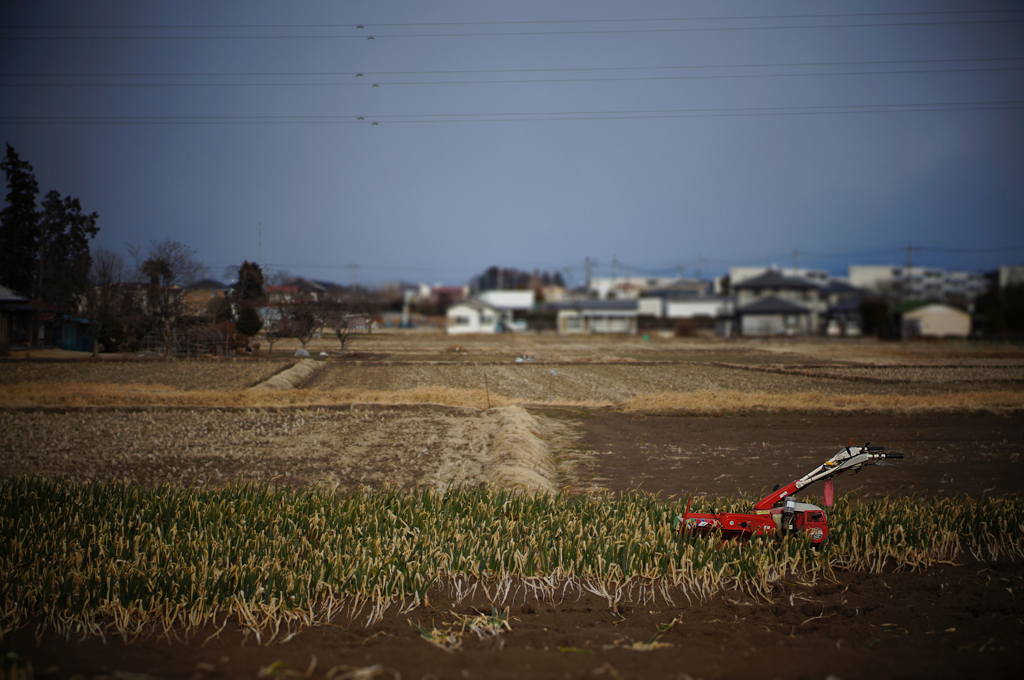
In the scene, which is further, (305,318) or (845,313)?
(845,313)

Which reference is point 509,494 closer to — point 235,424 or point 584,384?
point 584,384

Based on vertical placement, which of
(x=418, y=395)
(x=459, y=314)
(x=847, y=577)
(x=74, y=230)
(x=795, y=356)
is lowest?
(x=847, y=577)

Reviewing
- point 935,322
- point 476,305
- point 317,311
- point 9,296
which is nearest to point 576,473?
point 317,311

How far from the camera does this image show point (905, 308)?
9.85m

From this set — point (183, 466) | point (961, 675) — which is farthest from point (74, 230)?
point (961, 675)

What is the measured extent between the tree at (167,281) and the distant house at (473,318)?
430 cm

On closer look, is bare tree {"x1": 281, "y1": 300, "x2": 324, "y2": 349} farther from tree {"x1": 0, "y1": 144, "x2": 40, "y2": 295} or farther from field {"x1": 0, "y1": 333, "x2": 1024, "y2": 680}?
tree {"x1": 0, "y1": 144, "x2": 40, "y2": 295}

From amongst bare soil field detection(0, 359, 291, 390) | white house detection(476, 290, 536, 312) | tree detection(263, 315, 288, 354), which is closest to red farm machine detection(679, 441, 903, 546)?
tree detection(263, 315, 288, 354)

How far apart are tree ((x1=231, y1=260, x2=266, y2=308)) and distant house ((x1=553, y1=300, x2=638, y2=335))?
19.8 ft

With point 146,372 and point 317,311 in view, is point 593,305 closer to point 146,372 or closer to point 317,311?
point 317,311

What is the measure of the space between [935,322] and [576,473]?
708cm

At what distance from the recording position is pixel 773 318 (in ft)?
59.8

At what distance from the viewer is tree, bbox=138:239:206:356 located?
7965mm

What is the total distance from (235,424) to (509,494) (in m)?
5.07
